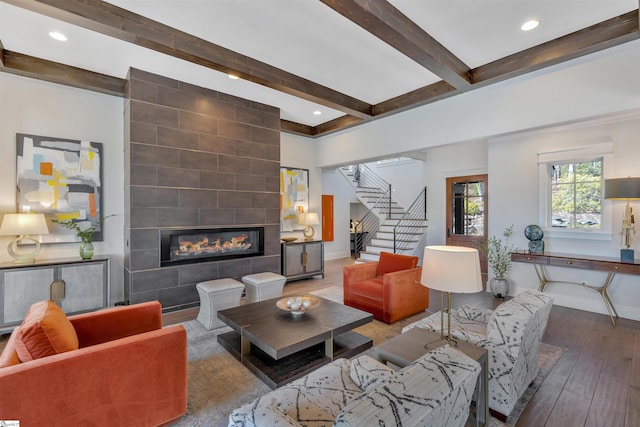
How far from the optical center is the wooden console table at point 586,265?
3.71 m

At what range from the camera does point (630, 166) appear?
4020mm

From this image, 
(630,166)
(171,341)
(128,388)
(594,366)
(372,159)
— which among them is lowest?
(594,366)

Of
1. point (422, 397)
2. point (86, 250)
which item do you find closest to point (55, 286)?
point (86, 250)

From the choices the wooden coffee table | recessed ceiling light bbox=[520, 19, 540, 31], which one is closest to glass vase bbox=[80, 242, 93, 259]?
the wooden coffee table

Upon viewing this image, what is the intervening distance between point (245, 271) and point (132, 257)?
67.8 inches

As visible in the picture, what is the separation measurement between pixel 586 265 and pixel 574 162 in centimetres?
164

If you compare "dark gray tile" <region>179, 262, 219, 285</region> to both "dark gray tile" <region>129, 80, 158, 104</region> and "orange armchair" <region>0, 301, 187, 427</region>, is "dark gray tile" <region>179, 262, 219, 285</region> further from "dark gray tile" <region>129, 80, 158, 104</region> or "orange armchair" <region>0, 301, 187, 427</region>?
"dark gray tile" <region>129, 80, 158, 104</region>

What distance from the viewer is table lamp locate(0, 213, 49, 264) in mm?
3439

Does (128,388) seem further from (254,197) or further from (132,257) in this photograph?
(254,197)

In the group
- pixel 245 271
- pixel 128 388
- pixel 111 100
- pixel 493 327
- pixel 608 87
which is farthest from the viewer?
pixel 245 271

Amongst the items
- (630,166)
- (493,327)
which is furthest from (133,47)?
(630,166)

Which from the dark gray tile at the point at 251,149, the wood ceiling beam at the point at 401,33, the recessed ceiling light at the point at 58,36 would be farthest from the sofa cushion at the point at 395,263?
the recessed ceiling light at the point at 58,36

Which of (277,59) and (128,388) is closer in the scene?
(128,388)

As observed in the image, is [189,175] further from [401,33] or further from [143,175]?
[401,33]
